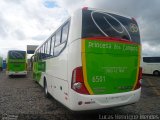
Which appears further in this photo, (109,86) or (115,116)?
(115,116)

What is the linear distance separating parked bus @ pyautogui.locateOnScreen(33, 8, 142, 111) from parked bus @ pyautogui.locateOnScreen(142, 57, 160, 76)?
2104 centimetres

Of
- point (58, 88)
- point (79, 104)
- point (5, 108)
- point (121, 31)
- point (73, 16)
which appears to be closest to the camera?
Result: point (79, 104)

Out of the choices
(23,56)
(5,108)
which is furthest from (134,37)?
(23,56)

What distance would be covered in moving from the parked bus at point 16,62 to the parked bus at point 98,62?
18.5 m

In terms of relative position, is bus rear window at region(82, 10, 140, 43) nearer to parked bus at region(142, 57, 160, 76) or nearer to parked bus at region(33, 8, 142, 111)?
parked bus at region(33, 8, 142, 111)

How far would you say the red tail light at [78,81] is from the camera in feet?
16.7

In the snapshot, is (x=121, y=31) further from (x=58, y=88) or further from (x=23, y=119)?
(x=23, y=119)

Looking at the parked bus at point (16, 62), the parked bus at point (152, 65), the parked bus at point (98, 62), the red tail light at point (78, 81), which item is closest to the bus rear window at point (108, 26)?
the parked bus at point (98, 62)

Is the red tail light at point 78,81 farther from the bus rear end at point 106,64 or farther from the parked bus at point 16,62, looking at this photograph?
the parked bus at point 16,62

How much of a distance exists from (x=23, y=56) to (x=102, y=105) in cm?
2025

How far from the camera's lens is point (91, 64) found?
17.3 feet

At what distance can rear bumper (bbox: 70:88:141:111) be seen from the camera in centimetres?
508

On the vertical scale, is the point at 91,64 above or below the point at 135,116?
above

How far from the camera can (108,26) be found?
5699 millimetres
